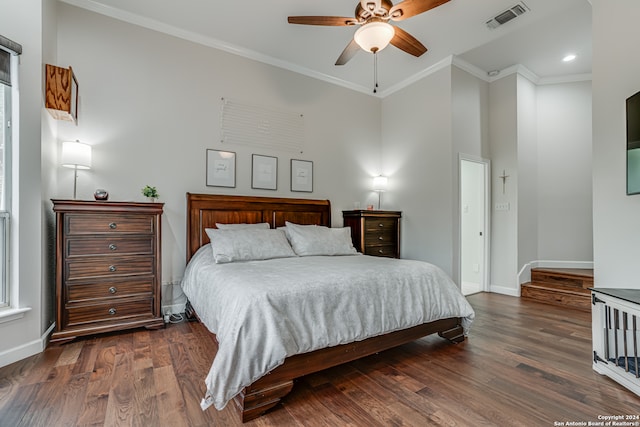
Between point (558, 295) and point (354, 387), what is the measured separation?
352 cm

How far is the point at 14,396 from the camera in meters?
1.77

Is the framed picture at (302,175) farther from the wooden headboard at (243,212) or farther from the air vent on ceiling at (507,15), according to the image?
the air vent on ceiling at (507,15)

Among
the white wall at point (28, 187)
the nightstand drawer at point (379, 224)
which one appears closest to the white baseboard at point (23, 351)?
the white wall at point (28, 187)

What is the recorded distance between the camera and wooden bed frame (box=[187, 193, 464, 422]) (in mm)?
1663

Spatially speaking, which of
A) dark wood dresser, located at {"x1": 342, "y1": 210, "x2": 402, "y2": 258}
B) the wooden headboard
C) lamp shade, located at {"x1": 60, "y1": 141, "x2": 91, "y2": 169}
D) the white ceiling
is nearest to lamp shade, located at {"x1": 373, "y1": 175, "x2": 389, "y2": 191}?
dark wood dresser, located at {"x1": 342, "y1": 210, "x2": 402, "y2": 258}

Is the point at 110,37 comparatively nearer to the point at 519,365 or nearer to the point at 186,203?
the point at 186,203

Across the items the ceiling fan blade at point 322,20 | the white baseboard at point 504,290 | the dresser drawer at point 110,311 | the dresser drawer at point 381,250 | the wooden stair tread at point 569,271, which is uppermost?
the ceiling fan blade at point 322,20

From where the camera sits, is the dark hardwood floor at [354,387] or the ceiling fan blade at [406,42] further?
the ceiling fan blade at [406,42]

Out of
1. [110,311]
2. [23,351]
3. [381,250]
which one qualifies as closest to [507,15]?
[381,250]

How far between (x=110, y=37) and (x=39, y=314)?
2.72m

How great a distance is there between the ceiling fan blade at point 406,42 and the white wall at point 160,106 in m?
1.85

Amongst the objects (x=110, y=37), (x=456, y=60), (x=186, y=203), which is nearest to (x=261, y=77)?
(x=110, y=37)

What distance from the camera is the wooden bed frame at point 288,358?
1663 millimetres

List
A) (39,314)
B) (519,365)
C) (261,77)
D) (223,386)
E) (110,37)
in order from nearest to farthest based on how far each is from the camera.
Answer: (223,386)
(519,365)
(39,314)
(110,37)
(261,77)
